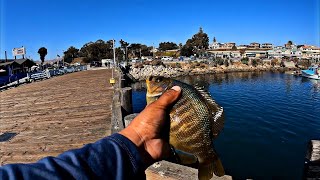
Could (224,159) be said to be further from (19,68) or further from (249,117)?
(19,68)

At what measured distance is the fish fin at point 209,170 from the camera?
70.4 inches

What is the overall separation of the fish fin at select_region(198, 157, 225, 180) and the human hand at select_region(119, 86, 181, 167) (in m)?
0.30

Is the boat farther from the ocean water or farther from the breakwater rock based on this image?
the ocean water

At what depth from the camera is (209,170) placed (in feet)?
5.92

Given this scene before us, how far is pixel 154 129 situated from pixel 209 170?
1.73 ft

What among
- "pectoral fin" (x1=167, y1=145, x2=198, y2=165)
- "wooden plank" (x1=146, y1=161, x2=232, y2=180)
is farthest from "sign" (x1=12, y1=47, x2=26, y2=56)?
"pectoral fin" (x1=167, y1=145, x2=198, y2=165)

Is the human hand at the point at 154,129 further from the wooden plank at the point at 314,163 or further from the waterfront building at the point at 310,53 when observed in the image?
the waterfront building at the point at 310,53

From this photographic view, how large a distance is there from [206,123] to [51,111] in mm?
9654

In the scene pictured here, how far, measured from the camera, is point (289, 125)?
19109 mm

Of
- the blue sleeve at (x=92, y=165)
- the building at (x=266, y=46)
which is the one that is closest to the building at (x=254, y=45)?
the building at (x=266, y=46)

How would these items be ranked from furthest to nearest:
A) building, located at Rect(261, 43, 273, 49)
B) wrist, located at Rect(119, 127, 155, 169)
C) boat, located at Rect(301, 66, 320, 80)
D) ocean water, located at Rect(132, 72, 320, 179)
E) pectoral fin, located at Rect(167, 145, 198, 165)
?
building, located at Rect(261, 43, 273, 49), boat, located at Rect(301, 66, 320, 80), ocean water, located at Rect(132, 72, 320, 179), pectoral fin, located at Rect(167, 145, 198, 165), wrist, located at Rect(119, 127, 155, 169)

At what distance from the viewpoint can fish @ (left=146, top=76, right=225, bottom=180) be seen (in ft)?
5.29

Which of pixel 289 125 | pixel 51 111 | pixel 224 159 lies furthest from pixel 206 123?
pixel 289 125

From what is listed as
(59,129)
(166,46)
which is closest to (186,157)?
(59,129)
